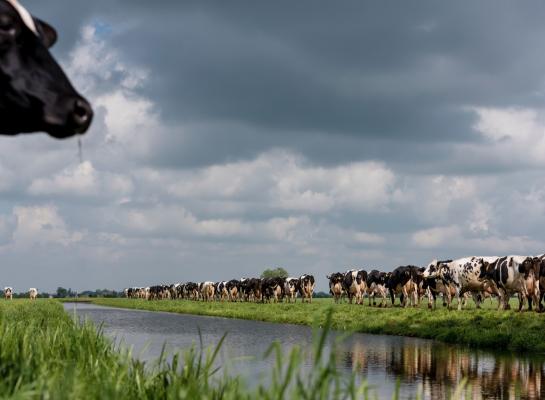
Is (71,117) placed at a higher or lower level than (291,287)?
higher

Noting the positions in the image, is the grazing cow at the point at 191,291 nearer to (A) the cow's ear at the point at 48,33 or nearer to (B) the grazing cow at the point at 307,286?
(B) the grazing cow at the point at 307,286

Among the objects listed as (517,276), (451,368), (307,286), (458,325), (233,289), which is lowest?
(451,368)

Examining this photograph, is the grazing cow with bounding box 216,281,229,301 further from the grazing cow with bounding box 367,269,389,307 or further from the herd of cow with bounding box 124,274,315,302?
the grazing cow with bounding box 367,269,389,307

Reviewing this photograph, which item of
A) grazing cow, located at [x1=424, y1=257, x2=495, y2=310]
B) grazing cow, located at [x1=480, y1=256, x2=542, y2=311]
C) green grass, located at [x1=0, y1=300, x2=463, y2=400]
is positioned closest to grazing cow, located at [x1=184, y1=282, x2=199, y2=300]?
grazing cow, located at [x1=424, y1=257, x2=495, y2=310]

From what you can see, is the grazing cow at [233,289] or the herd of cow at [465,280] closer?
the herd of cow at [465,280]

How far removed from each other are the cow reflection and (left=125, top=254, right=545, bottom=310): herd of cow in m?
10.4

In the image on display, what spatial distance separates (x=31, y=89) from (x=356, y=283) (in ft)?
134

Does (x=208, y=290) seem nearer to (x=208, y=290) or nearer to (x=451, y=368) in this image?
(x=208, y=290)

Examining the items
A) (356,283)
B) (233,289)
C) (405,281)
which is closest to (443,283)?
(405,281)

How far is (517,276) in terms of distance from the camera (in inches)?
1128

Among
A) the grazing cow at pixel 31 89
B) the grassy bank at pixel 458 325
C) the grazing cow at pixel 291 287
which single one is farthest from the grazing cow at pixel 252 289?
the grazing cow at pixel 31 89

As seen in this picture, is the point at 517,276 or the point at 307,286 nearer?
the point at 517,276

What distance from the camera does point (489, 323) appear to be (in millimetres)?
21828

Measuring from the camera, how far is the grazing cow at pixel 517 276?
2762 centimetres
